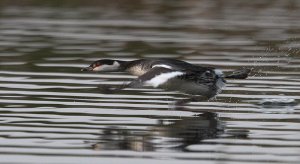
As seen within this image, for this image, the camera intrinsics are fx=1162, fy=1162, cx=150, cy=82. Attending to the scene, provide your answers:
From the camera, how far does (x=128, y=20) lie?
27.9 m

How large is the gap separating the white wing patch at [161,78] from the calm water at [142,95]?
0.35m

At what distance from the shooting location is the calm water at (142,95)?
37.1 feet

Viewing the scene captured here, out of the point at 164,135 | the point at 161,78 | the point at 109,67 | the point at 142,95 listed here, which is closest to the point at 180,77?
the point at 161,78

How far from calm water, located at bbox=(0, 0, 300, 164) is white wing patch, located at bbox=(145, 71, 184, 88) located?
0.35 m

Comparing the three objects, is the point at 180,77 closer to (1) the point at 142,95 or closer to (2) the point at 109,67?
(1) the point at 142,95

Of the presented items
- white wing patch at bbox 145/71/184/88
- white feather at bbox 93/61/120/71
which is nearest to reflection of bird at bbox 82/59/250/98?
white wing patch at bbox 145/71/184/88

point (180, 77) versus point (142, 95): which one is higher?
point (180, 77)

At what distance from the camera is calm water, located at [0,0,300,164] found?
1130 cm

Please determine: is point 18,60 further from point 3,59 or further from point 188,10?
point 188,10

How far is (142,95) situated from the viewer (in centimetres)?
1535

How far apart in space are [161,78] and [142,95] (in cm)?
149

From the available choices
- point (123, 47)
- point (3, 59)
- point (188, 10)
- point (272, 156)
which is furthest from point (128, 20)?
point (272, 156)

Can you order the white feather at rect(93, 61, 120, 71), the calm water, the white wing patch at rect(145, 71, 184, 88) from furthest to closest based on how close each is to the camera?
the white feather at rect(93, 61, 120, 71)
the white wing patch at rect(145, 71, 184, 88)
the calm water

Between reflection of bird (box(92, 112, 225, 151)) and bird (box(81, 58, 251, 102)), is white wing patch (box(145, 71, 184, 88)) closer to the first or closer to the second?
bird (box(81, 58, 251, 102))
